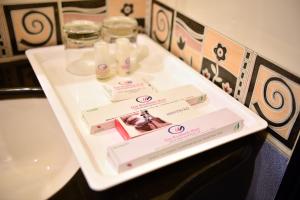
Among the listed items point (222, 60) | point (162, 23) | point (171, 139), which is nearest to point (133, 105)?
point (171, 139)

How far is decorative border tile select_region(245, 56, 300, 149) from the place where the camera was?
1.97ft

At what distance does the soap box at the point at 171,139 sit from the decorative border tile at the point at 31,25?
0.51 m

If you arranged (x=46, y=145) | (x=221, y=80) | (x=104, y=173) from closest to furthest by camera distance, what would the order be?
1. (x=104, y=173)
2. (x=221, y=80)
3. (x=46, y=145)

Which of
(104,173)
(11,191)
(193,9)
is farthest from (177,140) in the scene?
(11,191)

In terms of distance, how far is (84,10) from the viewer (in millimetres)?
937

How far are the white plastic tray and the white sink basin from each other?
0.10 metres

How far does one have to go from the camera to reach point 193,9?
824mm

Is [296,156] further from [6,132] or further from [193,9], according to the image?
[6,132]

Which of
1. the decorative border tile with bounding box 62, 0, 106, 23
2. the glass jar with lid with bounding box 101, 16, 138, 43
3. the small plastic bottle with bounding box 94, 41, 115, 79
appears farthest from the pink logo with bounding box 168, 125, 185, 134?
the decorative border tile with bounding box 62, 0, 106, 23

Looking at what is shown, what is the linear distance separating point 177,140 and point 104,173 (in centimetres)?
15

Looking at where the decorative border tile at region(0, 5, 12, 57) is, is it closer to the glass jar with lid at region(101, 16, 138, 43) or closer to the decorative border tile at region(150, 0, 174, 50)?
the glass jar with lid at region(101, 16, 138, 43)

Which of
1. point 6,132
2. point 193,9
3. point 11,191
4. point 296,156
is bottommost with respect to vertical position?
point 11,191

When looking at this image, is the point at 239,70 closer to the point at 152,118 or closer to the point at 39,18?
the point at 152,118

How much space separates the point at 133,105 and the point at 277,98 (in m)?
0.30
